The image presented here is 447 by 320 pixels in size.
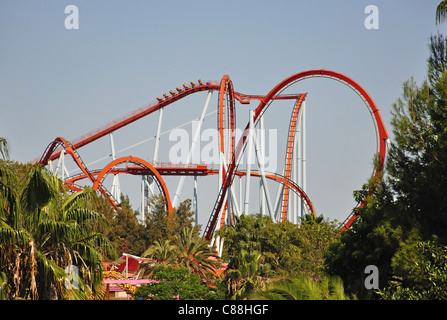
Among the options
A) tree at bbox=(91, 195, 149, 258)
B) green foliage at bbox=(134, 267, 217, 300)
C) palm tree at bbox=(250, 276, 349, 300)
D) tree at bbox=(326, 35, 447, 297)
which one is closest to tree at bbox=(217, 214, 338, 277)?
green foliage at bbox=(134, 267, 217, 300)

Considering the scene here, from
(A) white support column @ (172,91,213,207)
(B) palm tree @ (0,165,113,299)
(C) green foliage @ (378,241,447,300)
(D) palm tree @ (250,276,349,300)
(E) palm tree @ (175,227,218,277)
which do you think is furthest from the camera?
(A) white support column @ (172,91,213,207)

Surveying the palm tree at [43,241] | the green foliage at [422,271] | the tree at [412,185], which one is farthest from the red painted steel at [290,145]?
the palm tree at [43,241]

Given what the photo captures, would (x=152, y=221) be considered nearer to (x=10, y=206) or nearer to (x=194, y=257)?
(x=194, y=257)

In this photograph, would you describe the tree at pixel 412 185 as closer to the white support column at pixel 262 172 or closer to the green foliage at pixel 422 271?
the green foliage at pixel 422 271

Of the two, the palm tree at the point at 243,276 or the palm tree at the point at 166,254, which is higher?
the palm tree at the point at 166,254

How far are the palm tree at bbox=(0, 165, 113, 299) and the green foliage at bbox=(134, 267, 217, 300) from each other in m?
9.41

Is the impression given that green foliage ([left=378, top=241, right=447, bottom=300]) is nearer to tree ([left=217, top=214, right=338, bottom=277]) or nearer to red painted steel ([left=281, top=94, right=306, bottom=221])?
tree ([left=217, top=214, right=338, bottom=277])

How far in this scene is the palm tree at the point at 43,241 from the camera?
1016 cm

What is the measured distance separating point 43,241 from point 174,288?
10.5 meters

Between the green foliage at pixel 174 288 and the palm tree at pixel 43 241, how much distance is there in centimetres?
941

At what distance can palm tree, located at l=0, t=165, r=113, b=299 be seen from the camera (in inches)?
400

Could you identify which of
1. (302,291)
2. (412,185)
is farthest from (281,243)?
(302,291)

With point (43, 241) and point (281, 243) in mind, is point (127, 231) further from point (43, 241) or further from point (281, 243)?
point (43, 241)

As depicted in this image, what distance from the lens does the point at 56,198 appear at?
10805 millimetres
